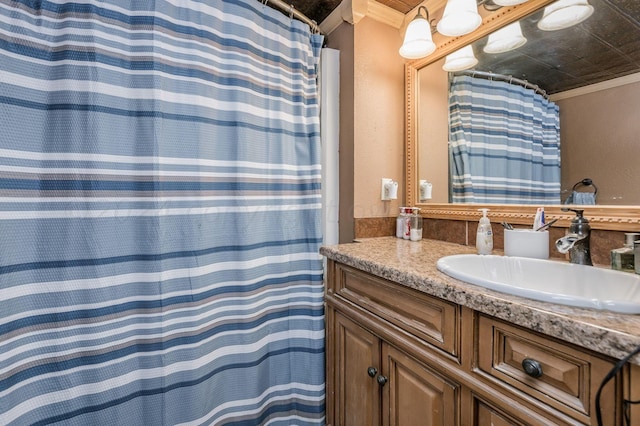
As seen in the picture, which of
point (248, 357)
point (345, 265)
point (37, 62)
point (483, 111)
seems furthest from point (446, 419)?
point (37, 62)

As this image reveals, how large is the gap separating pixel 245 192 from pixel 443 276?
797 mm

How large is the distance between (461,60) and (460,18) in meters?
0.20

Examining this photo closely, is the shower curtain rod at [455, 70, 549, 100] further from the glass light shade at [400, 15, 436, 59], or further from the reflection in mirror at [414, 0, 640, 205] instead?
the glass light shade at [400, 15, 436, 59]

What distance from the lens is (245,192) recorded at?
1.17 metres

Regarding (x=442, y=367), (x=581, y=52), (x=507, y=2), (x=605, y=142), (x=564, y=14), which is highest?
(x=507, y=2)

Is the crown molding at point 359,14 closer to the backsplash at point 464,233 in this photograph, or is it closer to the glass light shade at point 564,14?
the glass light shade at point 564,14

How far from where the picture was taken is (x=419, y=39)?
1295 mm

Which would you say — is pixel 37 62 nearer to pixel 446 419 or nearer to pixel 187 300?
pixel 187 300

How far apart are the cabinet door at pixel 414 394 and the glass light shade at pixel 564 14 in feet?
4.01

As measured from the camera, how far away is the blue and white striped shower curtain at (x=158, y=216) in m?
0.82

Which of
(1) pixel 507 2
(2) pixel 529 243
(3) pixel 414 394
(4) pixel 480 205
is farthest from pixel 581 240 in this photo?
(1) pixel 507 2

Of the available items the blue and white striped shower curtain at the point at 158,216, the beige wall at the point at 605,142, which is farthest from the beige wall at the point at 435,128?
the blue and white striped shower curtain at the point at 158,216

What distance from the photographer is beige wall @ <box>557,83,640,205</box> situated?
841mm

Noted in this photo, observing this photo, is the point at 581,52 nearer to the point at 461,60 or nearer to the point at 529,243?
the point at 461,60
